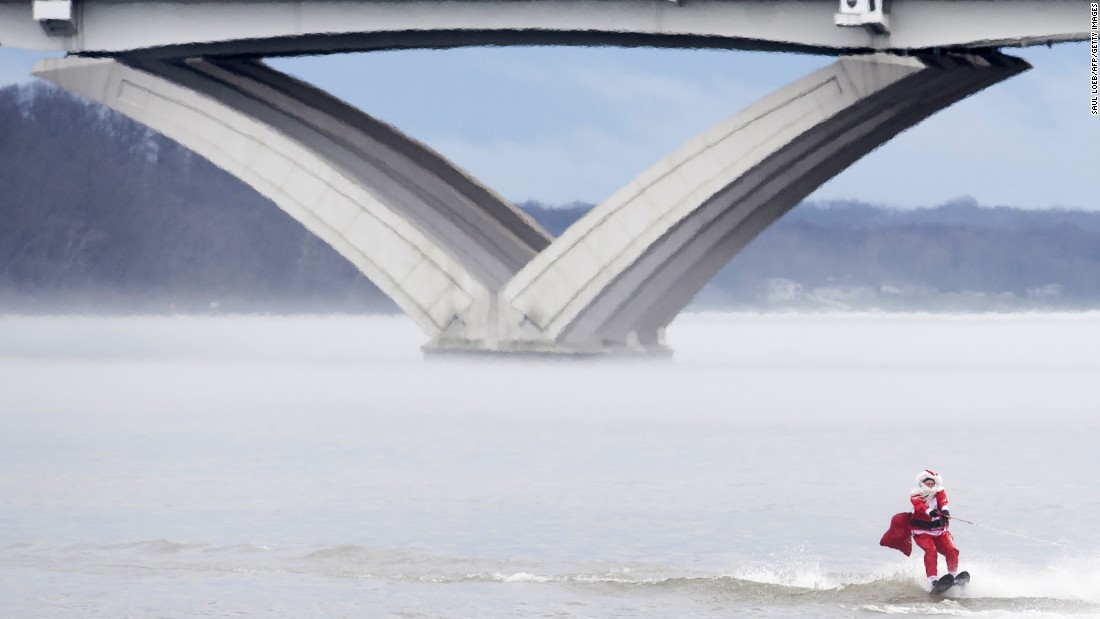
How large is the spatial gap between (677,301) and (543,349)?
8.69 m

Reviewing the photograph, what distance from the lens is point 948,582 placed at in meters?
15.3

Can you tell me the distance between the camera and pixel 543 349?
178 ft

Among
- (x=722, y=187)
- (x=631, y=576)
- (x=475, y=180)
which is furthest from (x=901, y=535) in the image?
(x=475, y=180)

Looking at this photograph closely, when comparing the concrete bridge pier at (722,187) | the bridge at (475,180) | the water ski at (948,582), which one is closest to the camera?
the water ski at (948,582)

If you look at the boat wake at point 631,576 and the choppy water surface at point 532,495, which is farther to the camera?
the choppy water surface at point 532,495

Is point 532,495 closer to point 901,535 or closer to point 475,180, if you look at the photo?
point 901,535

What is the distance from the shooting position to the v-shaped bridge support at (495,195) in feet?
163

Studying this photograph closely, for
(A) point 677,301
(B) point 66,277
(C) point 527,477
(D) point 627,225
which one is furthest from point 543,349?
(B) point 66,277

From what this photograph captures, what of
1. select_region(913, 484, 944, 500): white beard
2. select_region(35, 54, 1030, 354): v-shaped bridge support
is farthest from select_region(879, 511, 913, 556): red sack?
select_region(35, 54, 1030, 354): v-shaped bridge support

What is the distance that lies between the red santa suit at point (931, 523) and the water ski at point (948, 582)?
0.06m

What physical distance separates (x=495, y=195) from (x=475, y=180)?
810 mm

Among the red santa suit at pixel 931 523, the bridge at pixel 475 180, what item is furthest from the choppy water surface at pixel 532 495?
the bridge at pixel 475 180

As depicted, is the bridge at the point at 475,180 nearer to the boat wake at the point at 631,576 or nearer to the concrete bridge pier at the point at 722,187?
the concrete bridge pier at the point at 722,187

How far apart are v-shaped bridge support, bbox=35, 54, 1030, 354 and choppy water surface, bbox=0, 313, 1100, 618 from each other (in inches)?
169
